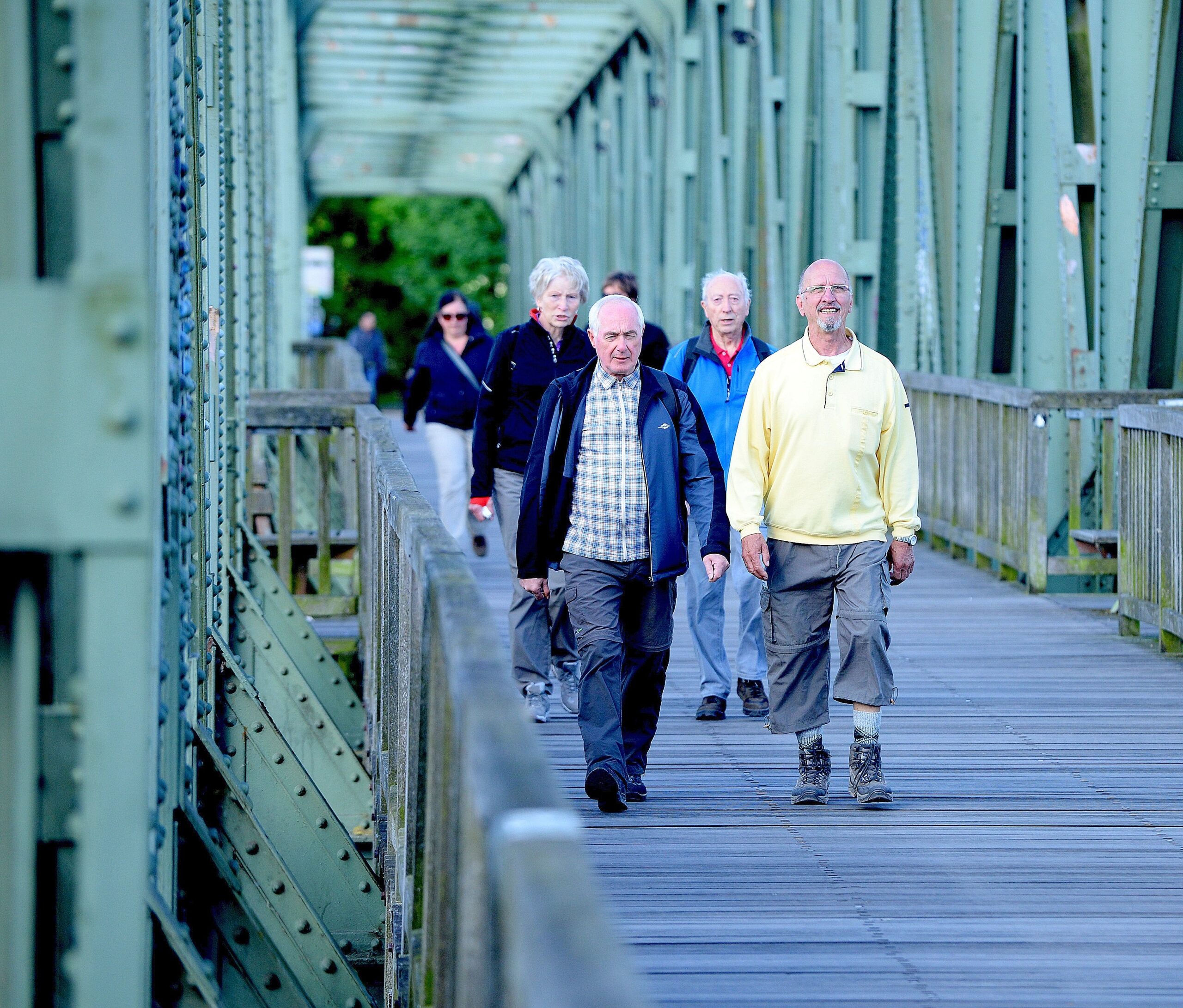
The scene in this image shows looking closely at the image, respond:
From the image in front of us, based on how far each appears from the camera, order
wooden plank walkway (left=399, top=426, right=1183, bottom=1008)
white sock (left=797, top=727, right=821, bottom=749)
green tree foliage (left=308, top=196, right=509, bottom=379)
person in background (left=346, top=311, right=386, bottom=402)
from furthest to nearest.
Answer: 1. green tree foliage (left=308, top=196, right=509, bottom=379)
2. person in background (left=346, top=311, right=386, bottom=402)
3. white sock (left=797, top=727, right=821, bottom=749)
4. wooden plank walkway (left=399, top=426, right=1183, bottom=1008)

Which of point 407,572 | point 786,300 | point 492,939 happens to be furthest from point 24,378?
point 786,300

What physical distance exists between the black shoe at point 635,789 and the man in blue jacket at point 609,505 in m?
0.02

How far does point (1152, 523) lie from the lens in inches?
344

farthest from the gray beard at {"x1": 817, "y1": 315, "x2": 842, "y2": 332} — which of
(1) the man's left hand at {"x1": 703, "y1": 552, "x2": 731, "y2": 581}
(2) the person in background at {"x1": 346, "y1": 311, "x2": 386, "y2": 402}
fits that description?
(2) the person in background at {"x1": 346, "y1": 311, "x2": 386, "y2": 402}

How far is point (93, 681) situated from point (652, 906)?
2.64 meters

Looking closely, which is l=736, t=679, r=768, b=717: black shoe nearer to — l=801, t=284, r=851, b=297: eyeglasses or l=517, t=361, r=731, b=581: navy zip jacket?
l=517, t=361, r=731, b=581: navy zip jacket

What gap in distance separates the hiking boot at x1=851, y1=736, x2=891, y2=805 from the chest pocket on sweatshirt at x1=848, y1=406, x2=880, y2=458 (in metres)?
0.89

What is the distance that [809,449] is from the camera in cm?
577

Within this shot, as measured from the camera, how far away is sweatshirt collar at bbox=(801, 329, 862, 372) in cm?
576

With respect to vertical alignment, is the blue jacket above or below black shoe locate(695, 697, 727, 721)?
above

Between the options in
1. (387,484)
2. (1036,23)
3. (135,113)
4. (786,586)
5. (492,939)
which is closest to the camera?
(492,939)

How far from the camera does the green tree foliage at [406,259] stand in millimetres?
55812

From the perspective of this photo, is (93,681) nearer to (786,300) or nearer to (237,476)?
(237,476)

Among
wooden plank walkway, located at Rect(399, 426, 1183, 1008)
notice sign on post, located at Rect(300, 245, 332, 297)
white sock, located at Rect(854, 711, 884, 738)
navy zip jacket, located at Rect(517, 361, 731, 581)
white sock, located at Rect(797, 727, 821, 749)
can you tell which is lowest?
Answer: wooden plank walkway, located at Rect(399, 426, 1183, 1008)
